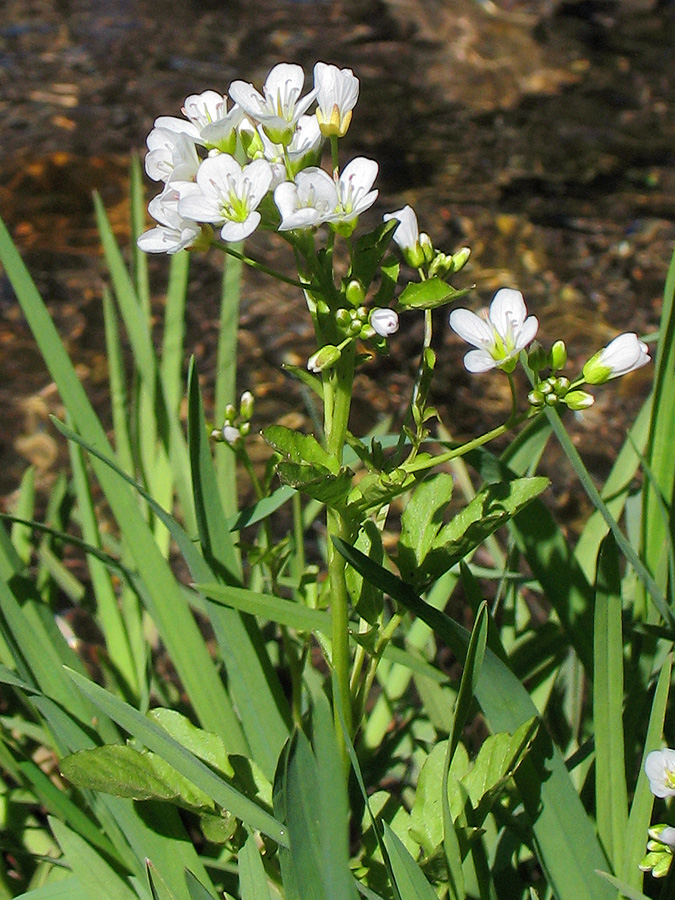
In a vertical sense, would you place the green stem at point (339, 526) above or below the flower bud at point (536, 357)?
below

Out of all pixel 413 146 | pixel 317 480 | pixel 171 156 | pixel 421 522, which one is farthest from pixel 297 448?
pixel 413 146

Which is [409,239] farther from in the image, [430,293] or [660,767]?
[660,767]

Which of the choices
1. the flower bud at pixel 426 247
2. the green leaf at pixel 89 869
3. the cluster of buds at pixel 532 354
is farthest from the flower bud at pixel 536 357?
the green leaf at pixel 89 869

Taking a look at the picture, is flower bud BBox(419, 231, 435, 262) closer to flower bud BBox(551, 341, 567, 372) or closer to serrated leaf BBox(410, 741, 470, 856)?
flower bud BBox(551, 341, 567, 372)

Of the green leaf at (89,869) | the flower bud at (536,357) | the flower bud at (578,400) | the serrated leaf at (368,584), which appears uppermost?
the flower bud at (536,357)

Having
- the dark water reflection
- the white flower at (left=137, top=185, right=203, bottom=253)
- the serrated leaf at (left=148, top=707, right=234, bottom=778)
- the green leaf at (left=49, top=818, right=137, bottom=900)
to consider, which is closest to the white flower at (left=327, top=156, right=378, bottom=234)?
the white flower at (left=137, top=185, right=203, bottom=253)

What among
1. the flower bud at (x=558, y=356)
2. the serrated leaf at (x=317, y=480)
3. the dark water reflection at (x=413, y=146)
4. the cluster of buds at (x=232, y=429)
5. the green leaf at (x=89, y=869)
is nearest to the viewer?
the serrated leaf at (x=317, y=480)

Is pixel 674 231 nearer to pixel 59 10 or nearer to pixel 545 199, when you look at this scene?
pixel 545 199

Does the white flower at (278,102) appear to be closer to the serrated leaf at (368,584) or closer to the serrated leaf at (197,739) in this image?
the serrated leaf at (368,584)
